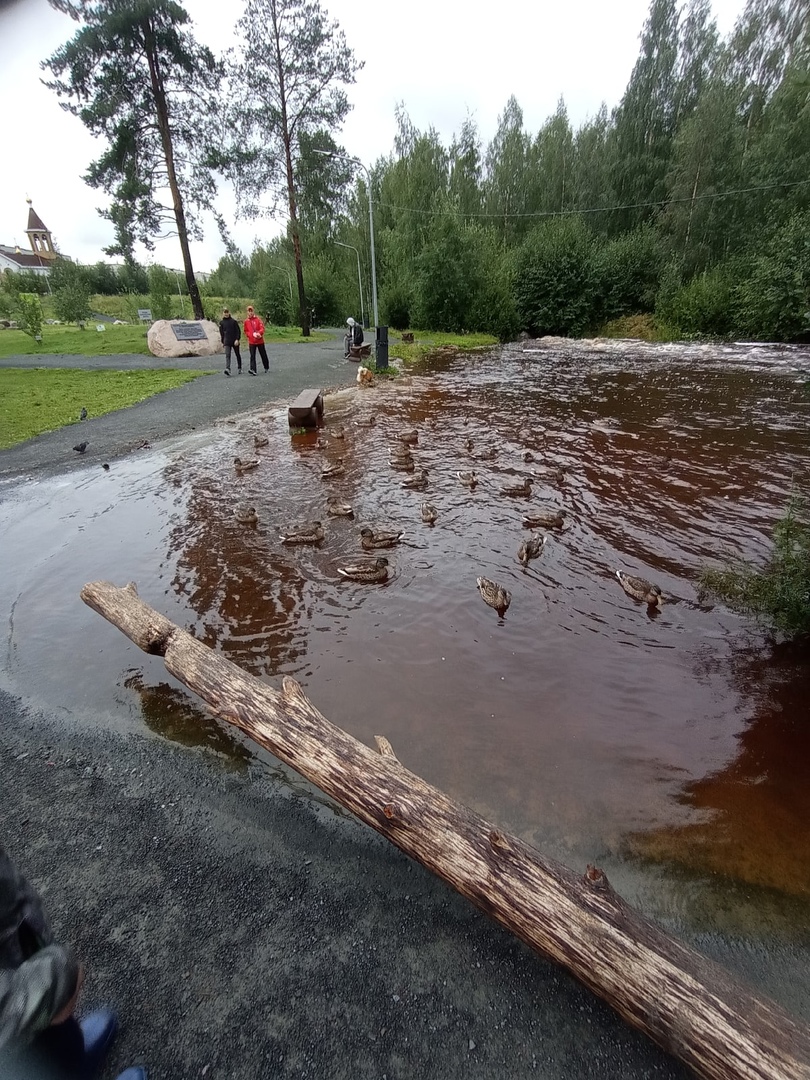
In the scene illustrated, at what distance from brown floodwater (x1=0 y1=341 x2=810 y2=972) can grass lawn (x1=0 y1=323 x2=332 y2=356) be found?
57.5ft

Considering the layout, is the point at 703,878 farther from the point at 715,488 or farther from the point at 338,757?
the point at 715,488

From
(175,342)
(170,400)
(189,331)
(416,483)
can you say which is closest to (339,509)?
(416,483)

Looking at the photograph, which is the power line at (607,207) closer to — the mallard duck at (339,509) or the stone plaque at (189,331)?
the stone plaque at (189,331)

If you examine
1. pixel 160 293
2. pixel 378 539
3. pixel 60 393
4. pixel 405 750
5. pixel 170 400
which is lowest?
pixel 405 750

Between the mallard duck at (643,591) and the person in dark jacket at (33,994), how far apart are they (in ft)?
17.3

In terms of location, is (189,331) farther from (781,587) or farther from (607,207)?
(607,207)

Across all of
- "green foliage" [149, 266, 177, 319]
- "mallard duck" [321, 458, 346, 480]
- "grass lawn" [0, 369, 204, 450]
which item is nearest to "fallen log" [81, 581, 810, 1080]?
"mallard duck" [321, 458, 346, 480]

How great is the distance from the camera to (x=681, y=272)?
A: 3481 centimetres

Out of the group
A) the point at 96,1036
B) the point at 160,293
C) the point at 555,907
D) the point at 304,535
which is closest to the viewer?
the point at 96,1036

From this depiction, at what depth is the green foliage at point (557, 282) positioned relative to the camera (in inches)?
1371

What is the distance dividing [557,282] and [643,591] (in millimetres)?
35451

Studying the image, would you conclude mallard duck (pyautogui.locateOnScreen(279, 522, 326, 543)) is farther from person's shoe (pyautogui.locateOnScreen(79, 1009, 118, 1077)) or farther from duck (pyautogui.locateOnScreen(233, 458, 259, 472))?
person's shoe (pyautogui.locateOnScreen(79, 1009, 118, 1077))

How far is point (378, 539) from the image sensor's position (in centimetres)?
659

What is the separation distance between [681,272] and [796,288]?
37.8ft
